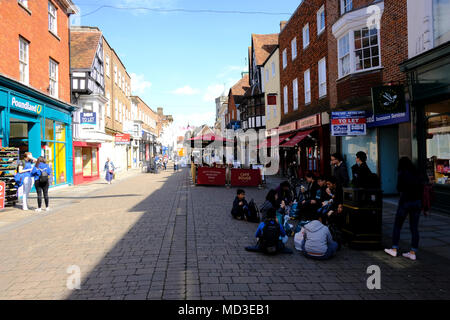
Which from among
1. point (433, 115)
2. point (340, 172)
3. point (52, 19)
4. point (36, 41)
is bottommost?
point (340, 172)

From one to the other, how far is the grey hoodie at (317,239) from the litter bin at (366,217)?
79cm

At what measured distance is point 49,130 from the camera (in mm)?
16219

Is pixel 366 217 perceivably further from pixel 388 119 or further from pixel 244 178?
pixel 244 178

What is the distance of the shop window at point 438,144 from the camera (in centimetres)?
906

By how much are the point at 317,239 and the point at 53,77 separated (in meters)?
16.8

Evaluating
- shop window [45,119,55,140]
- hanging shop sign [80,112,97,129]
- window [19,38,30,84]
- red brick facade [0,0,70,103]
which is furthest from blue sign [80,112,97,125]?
window [19,38,30,84]

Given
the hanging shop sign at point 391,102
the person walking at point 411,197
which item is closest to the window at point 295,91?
the hanging shop sign at point 391,102

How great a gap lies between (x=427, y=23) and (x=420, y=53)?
2.82 ft

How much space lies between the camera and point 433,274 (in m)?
4.59

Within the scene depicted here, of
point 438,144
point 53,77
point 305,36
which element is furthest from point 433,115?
point 53,77

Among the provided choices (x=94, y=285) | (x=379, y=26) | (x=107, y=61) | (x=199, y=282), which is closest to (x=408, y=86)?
(x=379, y=26)

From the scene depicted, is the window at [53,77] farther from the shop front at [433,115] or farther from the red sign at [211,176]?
the shop front at [433,115]

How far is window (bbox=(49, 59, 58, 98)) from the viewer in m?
16.5

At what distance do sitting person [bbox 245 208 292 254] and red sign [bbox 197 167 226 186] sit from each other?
39.4 feet
